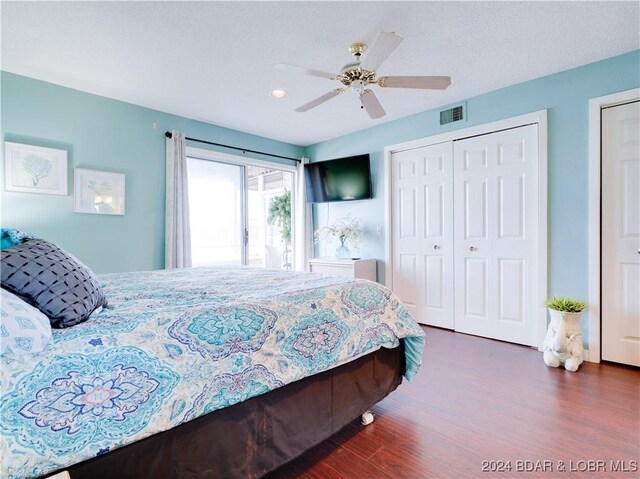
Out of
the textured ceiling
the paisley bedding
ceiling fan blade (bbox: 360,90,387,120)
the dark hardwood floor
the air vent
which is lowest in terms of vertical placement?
the dark hardwood floor

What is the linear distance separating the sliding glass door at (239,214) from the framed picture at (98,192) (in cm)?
86

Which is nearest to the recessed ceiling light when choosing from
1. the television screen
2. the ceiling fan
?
the ceiling fan

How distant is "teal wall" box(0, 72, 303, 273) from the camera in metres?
2.85

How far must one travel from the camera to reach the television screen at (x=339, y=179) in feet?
14.4

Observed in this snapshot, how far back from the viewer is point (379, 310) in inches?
74.9

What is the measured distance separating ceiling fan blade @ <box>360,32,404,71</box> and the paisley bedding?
138 centimetres

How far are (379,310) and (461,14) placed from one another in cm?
197

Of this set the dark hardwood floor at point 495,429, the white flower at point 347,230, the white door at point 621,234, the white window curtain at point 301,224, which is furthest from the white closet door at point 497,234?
the white window curtain at point 301,224

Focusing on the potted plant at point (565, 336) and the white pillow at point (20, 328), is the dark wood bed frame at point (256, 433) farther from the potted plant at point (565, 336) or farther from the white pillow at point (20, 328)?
the potted plant at point (565, 336)

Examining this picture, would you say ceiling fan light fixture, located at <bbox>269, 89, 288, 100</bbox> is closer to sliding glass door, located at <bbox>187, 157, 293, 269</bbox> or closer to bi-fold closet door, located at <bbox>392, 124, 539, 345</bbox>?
sliding glass door, located at <bbox>187, 157, 293, 269</bbox>

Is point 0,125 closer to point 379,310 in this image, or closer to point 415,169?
point 379,310

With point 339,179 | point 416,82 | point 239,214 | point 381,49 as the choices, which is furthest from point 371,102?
point 239,214

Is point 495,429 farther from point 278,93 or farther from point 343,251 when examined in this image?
point 278,93

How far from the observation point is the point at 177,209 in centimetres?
372
